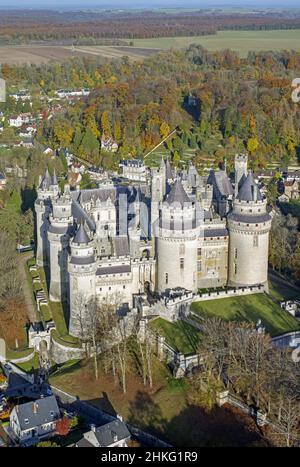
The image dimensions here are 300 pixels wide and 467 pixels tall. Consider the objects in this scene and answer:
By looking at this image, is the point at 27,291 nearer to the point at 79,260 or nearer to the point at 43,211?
the point at 43,211

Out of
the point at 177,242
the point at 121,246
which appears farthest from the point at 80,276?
the point at 177,242

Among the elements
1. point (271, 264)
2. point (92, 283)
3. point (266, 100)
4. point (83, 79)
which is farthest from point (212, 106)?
point (92, 283)

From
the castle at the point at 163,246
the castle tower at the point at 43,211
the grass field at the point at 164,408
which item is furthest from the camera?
the castle tower at the point at 43,211

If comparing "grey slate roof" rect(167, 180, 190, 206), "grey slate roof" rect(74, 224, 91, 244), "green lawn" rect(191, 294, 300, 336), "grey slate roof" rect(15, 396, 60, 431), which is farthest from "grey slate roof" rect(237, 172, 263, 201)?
"grey slate roof" rect(15, 396, 60, 431)

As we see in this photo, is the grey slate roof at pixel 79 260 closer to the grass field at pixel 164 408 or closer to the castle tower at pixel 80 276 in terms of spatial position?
the castle tower at pixel 80 276

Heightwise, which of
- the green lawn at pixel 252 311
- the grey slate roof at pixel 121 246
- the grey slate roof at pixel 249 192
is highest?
the grey slate roof at pixel 249 192

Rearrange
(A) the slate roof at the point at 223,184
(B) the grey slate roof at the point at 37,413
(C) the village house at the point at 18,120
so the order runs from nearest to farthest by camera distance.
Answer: (B) the grey slate roof at the point at 37,413, (A) the slate roof at the point at 223,184, (C) the village house at the point at 18,120

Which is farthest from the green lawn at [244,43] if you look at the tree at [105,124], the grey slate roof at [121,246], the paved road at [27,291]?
the grey slate roof at [121,246]
